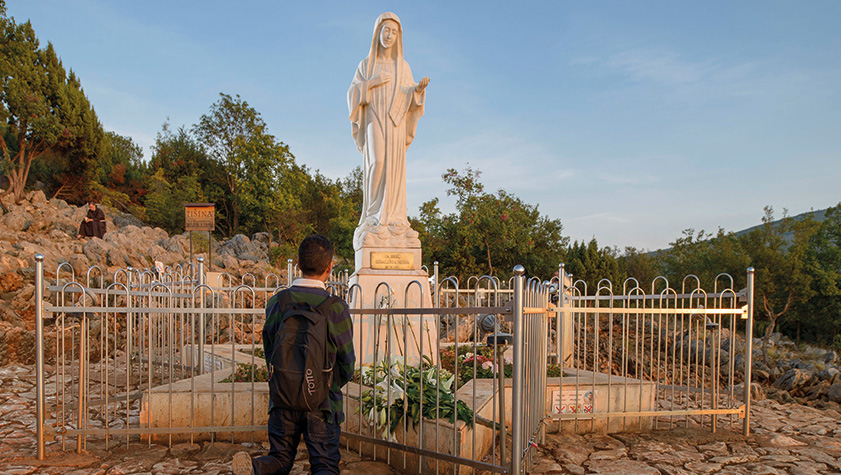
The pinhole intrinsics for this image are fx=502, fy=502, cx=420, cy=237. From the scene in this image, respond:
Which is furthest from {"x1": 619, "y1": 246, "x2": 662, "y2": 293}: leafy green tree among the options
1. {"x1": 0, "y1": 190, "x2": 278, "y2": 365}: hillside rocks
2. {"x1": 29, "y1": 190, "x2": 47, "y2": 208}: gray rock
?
{"x1": 29, "y1": 190, "x2": 47, "y2": 208}: gray rock

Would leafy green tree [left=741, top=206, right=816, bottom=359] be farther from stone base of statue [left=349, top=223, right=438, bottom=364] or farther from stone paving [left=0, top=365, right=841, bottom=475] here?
stone base of statue [left=349, top=223, right=438, bottom=364]

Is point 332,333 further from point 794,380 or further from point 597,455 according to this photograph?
point 794,380

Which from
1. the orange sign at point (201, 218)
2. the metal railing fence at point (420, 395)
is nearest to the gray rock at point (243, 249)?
the orange sign at point (201, 218)

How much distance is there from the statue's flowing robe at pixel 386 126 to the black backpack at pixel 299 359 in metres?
4.05

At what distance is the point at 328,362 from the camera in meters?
2.54

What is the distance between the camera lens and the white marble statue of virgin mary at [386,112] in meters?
6.48

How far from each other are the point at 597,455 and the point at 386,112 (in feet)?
15.1

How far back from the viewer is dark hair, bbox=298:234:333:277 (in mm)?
2605

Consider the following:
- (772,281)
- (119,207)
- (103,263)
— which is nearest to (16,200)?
(119,207)

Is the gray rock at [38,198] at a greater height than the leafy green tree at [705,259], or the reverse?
the gray rock at [38,198]

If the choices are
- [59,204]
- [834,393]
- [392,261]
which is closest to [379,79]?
[392,261]

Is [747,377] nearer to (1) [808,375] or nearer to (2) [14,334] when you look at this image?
(1) [808,375]

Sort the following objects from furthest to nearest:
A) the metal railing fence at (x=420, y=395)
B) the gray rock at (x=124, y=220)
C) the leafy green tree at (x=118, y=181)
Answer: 1. the leafy green tree at (x=118, y=181)
2. the gray rock at (x=124, y=220)
3. the metal railing fence at (x=420, y=395)

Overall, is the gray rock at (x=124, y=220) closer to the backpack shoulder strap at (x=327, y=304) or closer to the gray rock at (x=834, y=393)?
the backpack shoulder strap at (x=327, y=304)
